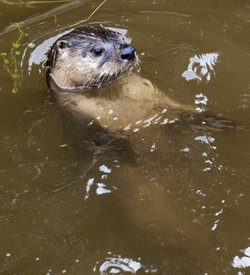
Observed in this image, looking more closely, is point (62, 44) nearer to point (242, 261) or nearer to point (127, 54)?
point (127, 54)

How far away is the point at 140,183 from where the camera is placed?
11.4 ft

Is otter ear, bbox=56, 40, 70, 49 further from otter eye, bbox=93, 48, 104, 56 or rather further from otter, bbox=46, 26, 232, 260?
otter eye, bbox=93, 48, 104, 56

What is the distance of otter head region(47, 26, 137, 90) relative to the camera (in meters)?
4.09

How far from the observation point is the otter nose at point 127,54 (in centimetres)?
401

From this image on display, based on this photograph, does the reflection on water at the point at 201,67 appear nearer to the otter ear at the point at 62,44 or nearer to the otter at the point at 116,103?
the otter at the point at 116,103

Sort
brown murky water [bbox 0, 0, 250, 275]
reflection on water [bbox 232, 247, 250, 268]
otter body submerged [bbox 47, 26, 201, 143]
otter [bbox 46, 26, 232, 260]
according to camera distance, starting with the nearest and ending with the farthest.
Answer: reflection on water [bbox 232, 247, 250, 268]
brown murky water [bbox 0, 0, 250, 275]
otter [bbox 46, 26, 232, 260]
otter body submerged [bbox 47, 26, 201, 143]

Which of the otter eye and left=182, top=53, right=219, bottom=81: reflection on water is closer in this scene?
the otter eye

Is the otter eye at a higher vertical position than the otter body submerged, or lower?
higher

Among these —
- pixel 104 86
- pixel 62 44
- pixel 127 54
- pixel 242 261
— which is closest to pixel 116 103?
pixel 104 86

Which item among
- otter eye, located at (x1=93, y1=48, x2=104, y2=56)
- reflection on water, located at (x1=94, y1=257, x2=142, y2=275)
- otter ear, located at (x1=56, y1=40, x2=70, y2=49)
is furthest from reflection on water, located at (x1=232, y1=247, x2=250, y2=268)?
otter ear, located at (x1=56, y1=40, x2=70, y2=49)

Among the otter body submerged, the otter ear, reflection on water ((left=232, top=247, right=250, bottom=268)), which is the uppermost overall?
the otter ear

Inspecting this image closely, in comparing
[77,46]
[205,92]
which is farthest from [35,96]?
[205,92]

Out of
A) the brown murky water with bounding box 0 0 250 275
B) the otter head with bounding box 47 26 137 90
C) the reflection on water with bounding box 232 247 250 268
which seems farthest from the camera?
the otter head with bounding box 47 26 137 90

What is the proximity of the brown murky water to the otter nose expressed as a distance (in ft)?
1.25
